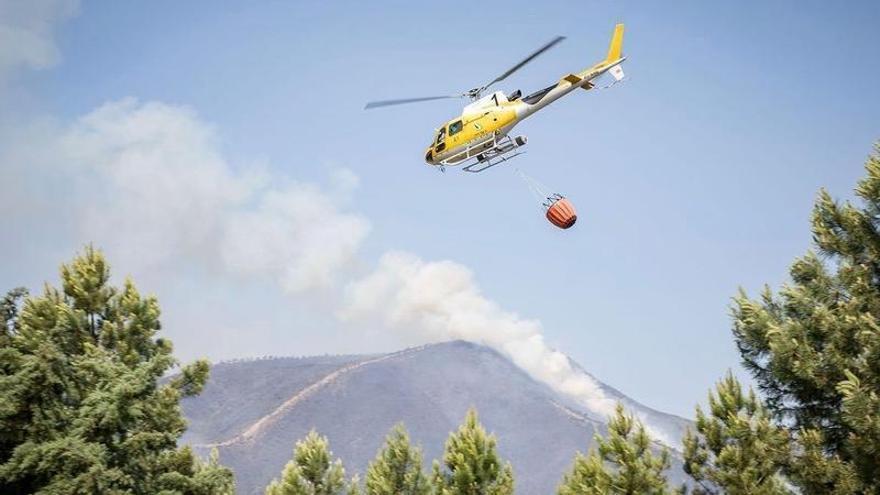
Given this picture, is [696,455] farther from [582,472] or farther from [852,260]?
[852,260]

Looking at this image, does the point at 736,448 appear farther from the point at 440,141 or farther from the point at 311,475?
the point at 311,475

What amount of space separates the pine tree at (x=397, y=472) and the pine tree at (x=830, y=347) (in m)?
14.9

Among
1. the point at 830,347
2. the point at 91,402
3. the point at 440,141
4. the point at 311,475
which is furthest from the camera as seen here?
the point at 311,475

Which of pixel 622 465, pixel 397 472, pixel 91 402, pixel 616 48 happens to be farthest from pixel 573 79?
pixel 91 402

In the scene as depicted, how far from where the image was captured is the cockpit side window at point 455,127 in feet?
104

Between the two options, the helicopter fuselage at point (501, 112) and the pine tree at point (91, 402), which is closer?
the pine tree at point (91, 402)

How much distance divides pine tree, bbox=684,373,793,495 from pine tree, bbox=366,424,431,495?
12.8 m

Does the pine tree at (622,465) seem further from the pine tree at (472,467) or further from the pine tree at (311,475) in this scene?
the pine tree at (311,475)

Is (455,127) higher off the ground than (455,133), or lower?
higher

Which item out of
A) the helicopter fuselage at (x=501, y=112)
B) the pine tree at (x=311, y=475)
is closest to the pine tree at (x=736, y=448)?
the helicopter fuselage at (x=501, y=112)

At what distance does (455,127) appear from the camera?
31.9 m

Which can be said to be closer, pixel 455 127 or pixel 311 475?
pixel 455 127

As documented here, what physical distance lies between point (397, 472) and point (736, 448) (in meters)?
15.5

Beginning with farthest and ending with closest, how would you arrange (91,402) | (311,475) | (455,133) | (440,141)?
(311,475), (440,141), (455,133), (91,402)
